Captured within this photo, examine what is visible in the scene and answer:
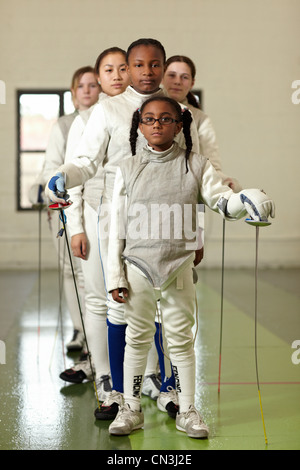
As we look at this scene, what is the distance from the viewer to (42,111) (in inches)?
287

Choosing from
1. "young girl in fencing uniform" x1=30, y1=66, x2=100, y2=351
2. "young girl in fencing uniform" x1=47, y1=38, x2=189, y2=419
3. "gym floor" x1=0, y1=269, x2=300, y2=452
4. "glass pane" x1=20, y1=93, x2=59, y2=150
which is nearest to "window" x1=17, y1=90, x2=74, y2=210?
"glass pane" x1=20, y1=93, x2=59, y2=150

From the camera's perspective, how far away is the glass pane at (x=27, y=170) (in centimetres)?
734

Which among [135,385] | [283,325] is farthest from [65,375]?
→ [283,325]

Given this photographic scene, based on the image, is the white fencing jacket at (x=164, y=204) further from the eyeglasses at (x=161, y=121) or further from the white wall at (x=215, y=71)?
the white wall at (x=215, y=71)

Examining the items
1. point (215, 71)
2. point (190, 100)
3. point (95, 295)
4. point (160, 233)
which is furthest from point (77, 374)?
point (215, 71)

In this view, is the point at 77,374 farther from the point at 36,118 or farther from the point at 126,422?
the point at 36,118

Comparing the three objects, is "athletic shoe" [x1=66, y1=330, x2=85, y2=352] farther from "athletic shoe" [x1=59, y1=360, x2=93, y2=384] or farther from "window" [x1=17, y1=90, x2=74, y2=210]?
"window" [x1=17, y1=90, x2=74, y2=210]

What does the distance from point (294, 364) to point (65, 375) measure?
4.04 feet

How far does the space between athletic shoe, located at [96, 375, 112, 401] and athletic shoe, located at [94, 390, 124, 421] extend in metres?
0.15

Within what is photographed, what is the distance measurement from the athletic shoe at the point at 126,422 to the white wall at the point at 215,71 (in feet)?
16.1

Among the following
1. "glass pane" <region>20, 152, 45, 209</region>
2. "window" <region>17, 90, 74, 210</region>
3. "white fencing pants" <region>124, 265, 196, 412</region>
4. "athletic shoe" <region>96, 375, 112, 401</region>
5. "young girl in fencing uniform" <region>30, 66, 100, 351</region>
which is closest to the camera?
"white fencing pants" <region>124, 265, 196, 412</region>

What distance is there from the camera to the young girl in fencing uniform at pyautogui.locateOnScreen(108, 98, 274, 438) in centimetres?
224

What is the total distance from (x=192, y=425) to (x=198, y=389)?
0.64 metres
